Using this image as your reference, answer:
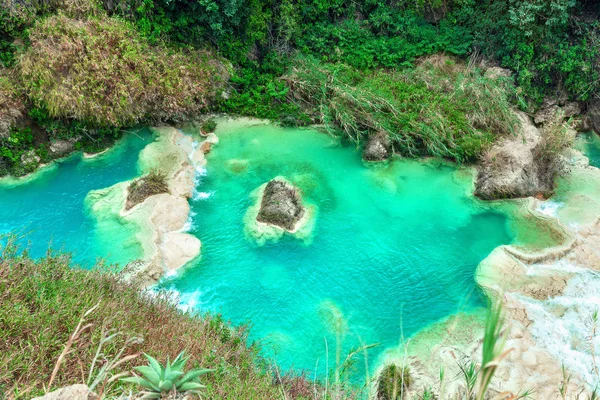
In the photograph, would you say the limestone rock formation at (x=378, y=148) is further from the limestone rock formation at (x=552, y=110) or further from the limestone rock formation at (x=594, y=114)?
the limestone rock formation at (x=594, y=114)

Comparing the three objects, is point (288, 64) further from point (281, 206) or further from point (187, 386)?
point (187, 386)

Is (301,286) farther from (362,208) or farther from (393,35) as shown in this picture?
(393,35)

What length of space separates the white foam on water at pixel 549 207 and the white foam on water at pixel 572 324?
2115mm

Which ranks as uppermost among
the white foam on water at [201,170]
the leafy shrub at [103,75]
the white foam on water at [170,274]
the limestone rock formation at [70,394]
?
the leafy shrub at [103,75]

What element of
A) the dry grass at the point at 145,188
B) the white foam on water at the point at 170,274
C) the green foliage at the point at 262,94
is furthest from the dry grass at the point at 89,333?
the green foliage at the point at 262,94

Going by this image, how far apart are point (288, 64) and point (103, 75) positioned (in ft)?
21.1

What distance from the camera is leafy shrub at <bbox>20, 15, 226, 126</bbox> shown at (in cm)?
1384

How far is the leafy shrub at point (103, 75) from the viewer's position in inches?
545

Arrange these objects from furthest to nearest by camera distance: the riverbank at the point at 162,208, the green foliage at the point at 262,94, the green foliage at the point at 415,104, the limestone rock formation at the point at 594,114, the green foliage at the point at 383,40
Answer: the green foliage at the point at 383,40
the green foliage at the point at 262,94
the limestone rock formation at the point at 594,114
the green foliage at the point at 415,104
the riverbank at the point at 162,208

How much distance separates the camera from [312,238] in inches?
495

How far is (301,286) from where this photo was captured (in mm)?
11430

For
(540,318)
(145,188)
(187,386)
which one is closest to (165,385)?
(187,386)

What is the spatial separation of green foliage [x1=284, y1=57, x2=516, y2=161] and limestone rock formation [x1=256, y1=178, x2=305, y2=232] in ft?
10.5

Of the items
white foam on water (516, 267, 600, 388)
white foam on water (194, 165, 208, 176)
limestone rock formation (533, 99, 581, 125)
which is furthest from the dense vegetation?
white foam on water (516, 267, 600, 388)
